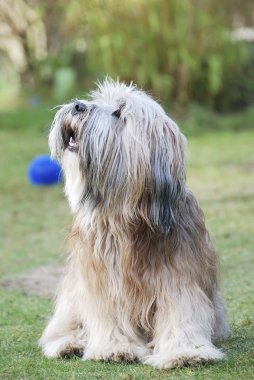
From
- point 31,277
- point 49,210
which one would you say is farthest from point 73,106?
point 49,210

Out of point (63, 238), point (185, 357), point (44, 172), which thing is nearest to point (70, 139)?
point (185, 357)

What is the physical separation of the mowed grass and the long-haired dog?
0.60ft

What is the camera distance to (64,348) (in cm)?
538

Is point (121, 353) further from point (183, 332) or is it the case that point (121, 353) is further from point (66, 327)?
point (66, 327)

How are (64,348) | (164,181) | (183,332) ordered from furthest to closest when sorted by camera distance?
1. (64,348)
2. (183,332)
3. (164,181)

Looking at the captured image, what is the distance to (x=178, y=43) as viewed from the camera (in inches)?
656

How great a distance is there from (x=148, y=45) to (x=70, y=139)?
38.9 ft

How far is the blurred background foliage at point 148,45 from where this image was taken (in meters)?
16.6

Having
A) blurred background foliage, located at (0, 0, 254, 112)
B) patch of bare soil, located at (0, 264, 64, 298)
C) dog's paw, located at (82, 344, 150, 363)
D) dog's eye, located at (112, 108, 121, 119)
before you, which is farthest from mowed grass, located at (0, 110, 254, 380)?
blurred background foliage, located at (0, 0, 254, 112)

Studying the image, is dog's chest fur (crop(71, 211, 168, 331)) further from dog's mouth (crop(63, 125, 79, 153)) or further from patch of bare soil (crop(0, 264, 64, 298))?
patch of bare soil (crop(0, 264, 64, 298))

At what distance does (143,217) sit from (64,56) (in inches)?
552

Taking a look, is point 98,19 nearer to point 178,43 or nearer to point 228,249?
point 178,43

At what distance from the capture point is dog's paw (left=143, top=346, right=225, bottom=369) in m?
4.96

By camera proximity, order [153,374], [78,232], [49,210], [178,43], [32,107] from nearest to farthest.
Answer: [153,374] → [78,232] → [49,210] → [178,43] → [32,107]
